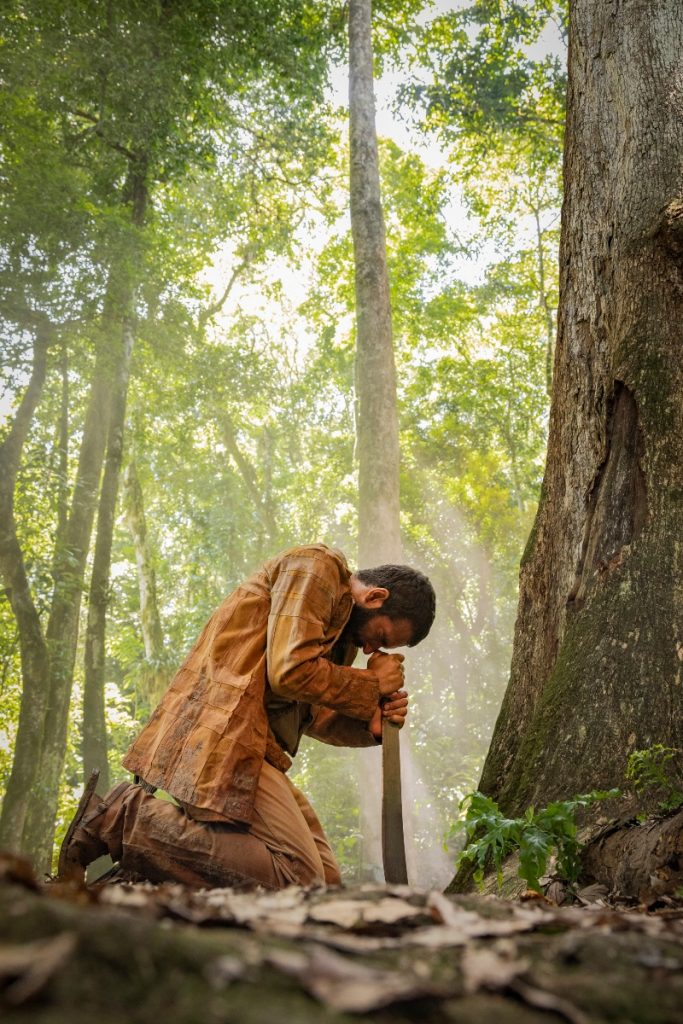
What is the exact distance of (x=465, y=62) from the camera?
15.6 metres

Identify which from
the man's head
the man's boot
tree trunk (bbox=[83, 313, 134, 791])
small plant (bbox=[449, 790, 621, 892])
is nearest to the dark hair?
the man's head

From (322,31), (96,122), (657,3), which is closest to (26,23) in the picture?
(96,122)

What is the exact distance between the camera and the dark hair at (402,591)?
354cm

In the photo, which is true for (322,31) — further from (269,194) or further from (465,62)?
(269,194)

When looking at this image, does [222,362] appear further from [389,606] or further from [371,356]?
[389,606]

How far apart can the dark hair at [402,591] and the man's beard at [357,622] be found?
0.06m

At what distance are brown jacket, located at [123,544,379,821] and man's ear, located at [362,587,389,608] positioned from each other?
0.09m

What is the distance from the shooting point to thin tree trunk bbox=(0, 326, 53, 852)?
10391 millimetres

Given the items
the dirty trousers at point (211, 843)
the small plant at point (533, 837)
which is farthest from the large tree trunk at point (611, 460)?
the dirty trousers at point (211, 843)

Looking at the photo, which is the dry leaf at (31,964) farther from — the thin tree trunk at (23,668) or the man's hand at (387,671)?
the thin tree trunk at (23,668)

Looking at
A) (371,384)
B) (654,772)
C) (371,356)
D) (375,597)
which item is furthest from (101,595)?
(654,772)

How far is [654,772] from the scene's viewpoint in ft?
9.31

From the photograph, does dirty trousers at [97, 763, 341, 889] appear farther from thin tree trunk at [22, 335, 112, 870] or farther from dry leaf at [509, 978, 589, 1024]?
thin tree trunk at [22, 335, 112, 870]

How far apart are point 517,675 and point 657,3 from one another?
4341 millimetres
